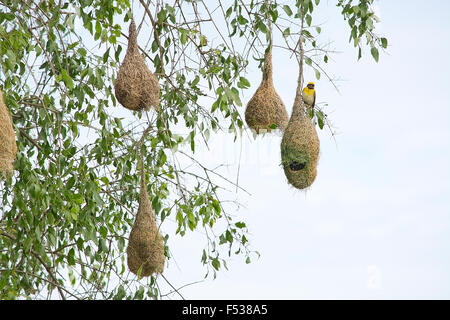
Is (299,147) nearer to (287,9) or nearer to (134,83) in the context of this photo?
(287,9)

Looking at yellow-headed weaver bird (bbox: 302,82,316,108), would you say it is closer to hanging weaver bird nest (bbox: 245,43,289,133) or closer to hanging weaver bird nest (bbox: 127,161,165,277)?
hanging weaver bird nest (bbox: 245,43,289,133)

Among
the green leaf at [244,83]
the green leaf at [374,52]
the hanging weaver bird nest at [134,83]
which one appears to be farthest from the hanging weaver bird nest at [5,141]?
the green leaf at [374,52]

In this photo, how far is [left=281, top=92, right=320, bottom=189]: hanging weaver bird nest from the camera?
3.58m

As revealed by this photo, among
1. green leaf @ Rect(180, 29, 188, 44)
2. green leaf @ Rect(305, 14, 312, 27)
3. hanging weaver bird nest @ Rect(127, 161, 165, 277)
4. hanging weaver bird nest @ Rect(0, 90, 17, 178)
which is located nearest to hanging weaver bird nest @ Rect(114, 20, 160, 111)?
green leaf @ Rect(180, 29, 188, 44)

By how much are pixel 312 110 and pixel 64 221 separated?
155 cm

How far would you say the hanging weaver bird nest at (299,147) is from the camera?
3.58m

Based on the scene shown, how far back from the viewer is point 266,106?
11.7ft

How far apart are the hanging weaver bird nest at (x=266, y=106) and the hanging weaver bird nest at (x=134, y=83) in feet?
1.65

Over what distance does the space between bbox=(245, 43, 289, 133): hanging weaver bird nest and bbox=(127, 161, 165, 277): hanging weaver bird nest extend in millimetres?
673

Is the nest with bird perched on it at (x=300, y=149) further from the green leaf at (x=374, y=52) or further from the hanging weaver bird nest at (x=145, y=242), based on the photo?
the hanging weaver bird nest at (x=145, y=242)

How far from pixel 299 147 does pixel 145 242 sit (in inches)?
36.6
